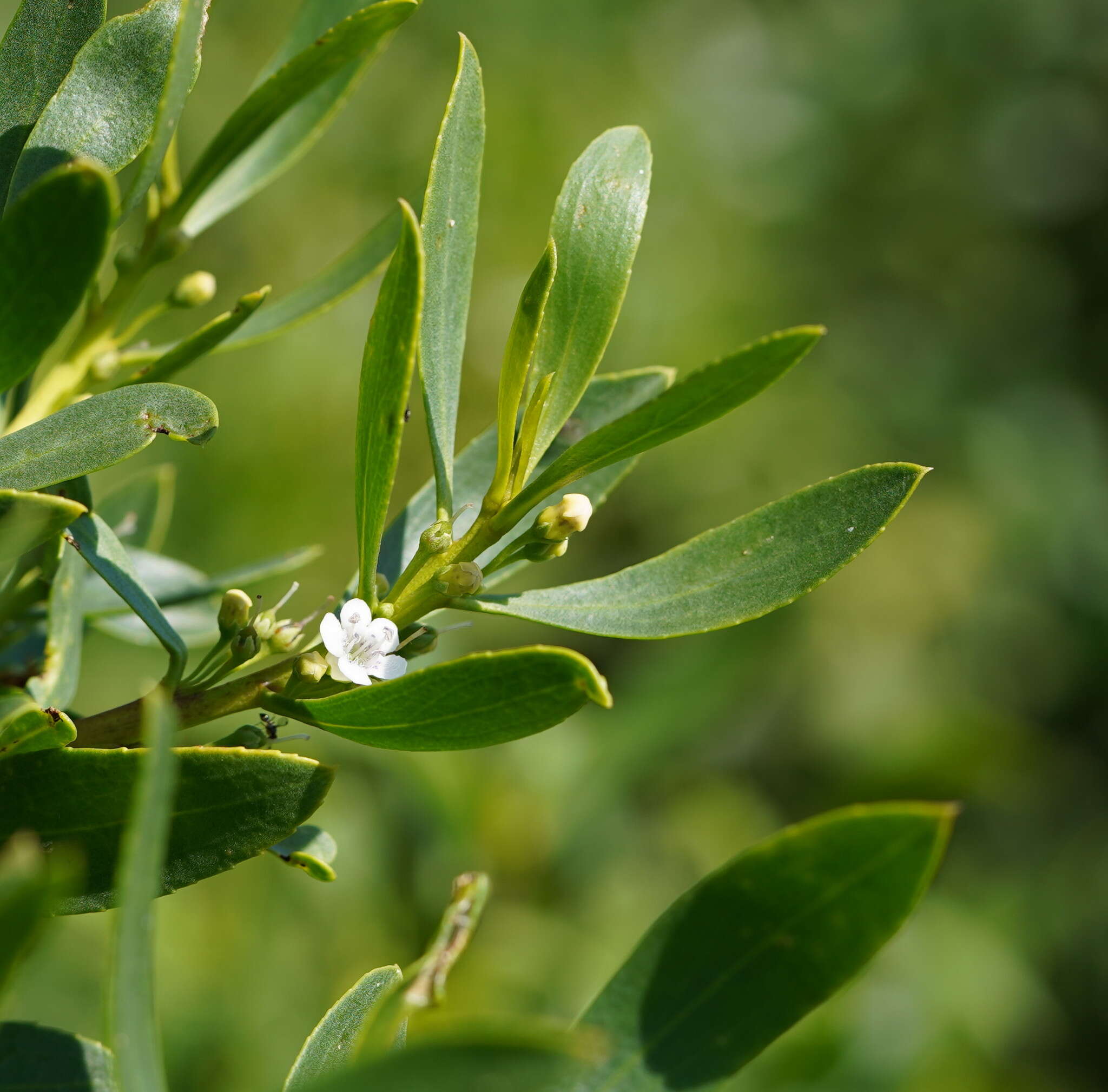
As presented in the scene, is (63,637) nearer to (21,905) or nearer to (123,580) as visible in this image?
(123,580)

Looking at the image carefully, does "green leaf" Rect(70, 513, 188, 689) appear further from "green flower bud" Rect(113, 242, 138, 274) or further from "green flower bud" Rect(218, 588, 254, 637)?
"green flower bud" Rect(113, 242, 138, 274)

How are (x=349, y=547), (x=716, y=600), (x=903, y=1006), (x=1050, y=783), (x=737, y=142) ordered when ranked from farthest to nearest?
(x=737, y=142) < (x=1050, y=783) < (x=349, y=547) < (x=903, y=1006) < (x=716, y=600)

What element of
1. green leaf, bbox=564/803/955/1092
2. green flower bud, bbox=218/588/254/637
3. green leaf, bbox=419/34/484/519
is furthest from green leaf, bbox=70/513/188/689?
green leaf, bbox=564/803/955/1092

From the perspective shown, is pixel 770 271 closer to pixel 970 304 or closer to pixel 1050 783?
pixel 970 304

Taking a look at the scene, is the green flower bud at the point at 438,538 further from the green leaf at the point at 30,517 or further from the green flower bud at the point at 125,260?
the green flower bud at the point at 125,260

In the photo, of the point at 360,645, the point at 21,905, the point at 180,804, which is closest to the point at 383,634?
the point at 360,645

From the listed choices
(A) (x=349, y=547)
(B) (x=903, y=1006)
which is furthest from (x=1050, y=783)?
(A) (x=349, y=547)
